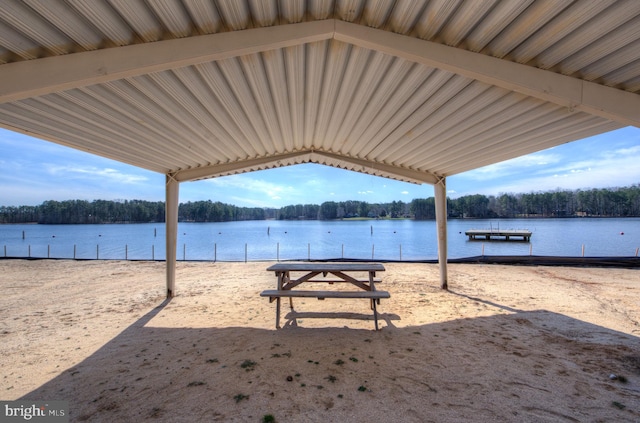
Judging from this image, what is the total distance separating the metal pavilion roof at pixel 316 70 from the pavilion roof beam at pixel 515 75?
0.01 m

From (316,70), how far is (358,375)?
387cm

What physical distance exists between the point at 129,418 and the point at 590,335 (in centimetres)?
655

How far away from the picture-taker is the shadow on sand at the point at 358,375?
266cm

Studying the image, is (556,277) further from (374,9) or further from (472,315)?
(374,9)

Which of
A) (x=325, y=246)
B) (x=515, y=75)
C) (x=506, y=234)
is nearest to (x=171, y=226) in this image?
(x=515, y=75)

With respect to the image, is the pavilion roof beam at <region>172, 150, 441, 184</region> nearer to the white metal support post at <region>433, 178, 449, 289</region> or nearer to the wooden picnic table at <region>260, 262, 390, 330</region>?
the white metal support post at <region>433, 178, 449, 289</region>

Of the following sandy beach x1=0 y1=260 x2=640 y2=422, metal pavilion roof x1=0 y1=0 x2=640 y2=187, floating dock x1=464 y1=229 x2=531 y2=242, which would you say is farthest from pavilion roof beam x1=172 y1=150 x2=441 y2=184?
floating dock x1=464 y1=229 x2=531 y2=242

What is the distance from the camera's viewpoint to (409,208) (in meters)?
106

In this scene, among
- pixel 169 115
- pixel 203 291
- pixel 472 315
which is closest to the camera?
pixel 169 115

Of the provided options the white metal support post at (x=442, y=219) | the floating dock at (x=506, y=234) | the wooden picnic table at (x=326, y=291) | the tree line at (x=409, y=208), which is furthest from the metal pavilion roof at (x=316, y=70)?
the tree line at (x=409, y=208)

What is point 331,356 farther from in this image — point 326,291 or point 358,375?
point 326,291

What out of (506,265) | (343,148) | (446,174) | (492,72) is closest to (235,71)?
(492,72)

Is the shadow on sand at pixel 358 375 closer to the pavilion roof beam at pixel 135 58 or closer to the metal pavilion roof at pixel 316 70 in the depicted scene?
the metal pavilion roof at pixel 316 70

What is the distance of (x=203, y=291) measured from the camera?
7.57m
